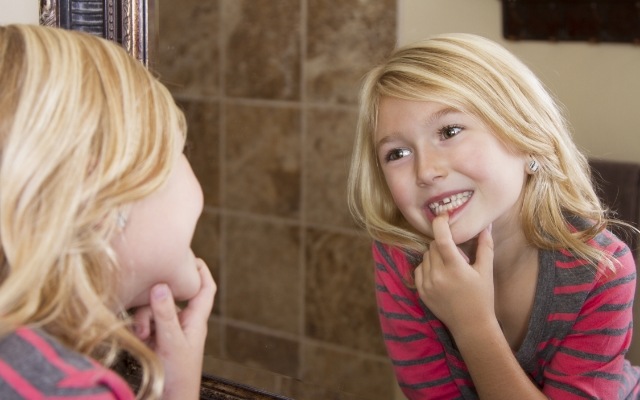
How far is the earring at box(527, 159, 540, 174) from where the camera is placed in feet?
2.20

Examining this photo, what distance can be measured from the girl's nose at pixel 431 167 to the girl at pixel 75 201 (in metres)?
0.20

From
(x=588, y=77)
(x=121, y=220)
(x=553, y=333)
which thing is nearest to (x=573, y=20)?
(x=588, y=77)

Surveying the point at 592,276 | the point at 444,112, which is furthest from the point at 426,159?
the point at 592,276

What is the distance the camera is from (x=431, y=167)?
0.67m

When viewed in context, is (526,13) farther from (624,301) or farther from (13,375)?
(13,375)

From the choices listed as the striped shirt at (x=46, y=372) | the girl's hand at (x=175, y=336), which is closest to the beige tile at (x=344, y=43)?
the girl's hand at (x=175, y=336)

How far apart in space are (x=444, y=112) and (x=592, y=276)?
0.18 m

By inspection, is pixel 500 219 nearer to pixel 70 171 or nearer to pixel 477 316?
pixel 477 316

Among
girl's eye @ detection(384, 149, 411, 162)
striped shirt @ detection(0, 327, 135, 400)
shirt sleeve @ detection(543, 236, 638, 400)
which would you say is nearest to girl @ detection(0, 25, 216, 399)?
striped shirt @ detection(0, 327, 135, 400)

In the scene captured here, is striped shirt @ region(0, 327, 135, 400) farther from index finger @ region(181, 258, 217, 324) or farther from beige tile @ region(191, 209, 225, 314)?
beige tile @ region(191, 209, 225, 314)

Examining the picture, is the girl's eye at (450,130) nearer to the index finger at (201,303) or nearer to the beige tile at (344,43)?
the beige tile at (344,43)

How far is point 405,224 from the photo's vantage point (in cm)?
72

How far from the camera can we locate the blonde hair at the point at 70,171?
19.3 inches

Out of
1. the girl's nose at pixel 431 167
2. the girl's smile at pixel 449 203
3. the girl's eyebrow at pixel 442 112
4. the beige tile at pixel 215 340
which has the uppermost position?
the girl's eyebrow at pixel 442 112
